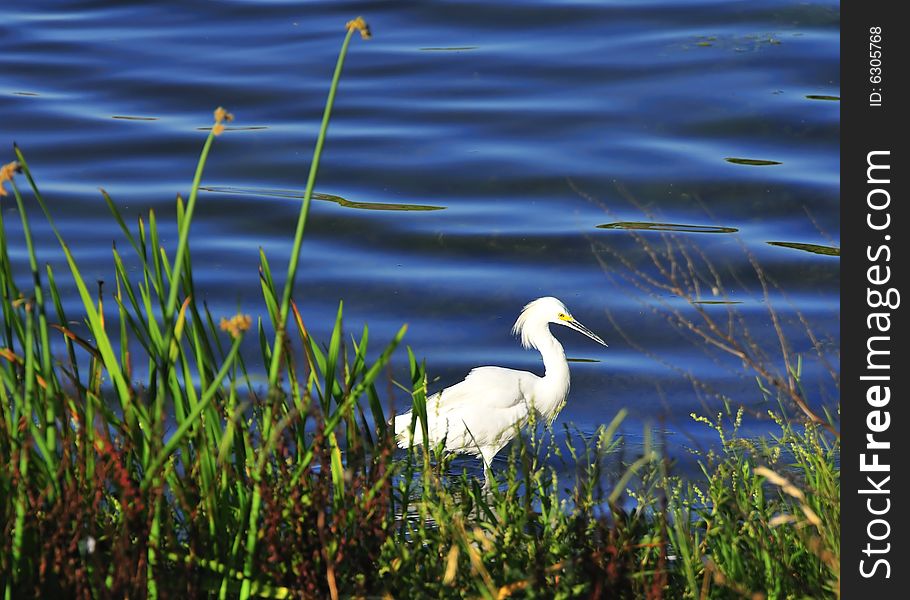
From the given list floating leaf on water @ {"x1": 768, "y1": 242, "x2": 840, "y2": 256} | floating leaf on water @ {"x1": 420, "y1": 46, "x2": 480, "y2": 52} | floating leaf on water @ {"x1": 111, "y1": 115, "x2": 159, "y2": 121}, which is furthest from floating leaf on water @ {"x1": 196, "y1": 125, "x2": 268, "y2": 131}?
floating leaf on water @ {"x1": 768, "y1": 242, "x2": 840, "y2": 256}

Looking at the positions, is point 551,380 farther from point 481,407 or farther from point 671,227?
point 671,227

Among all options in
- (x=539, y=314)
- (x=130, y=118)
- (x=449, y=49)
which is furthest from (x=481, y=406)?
(x=449, y=49)

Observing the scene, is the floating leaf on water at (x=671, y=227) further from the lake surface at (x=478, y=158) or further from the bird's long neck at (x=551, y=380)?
the bird's long neck at (x=551, y=380)

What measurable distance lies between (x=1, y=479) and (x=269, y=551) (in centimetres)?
59

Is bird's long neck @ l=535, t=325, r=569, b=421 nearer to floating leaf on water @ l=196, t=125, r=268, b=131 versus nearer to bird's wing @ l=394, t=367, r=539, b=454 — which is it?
bird's wing @ l=394, t=367, r=539, b=454

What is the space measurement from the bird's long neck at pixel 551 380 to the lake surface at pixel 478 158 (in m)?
0.28

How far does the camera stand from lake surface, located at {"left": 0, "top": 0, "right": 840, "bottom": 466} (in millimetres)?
7793

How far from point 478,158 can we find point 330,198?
4.18 feet

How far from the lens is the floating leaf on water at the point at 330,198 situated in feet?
31.4

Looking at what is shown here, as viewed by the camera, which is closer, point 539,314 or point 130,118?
point 539,314

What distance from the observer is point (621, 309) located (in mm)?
7965

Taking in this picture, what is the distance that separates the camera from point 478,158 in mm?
10328
